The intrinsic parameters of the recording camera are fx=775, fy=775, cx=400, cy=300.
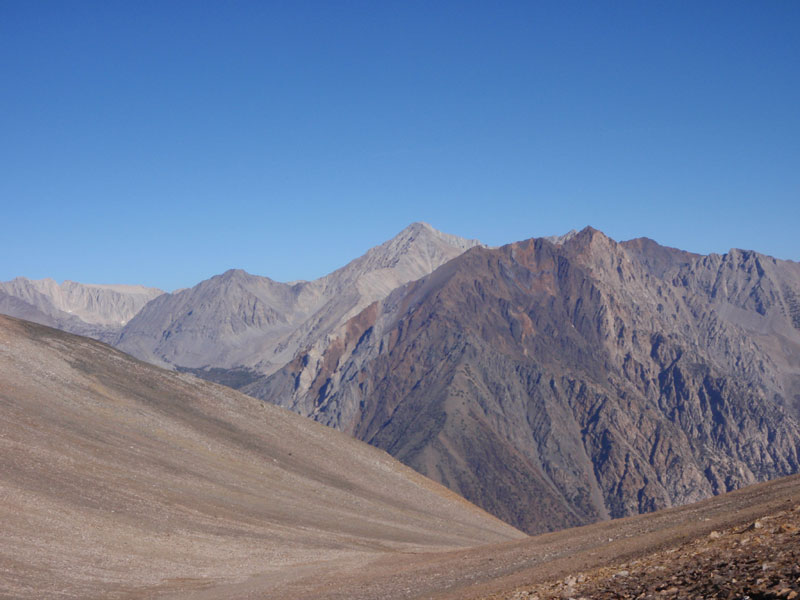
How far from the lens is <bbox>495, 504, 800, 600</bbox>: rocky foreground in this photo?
47.8 feet

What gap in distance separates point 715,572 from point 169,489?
130 feet

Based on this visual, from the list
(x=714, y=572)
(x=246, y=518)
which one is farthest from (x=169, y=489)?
(x=714, y=572)

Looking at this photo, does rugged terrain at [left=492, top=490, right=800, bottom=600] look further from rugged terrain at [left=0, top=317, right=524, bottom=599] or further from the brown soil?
rugged terrain at [left=0, top=317, right=524, bottom=599]

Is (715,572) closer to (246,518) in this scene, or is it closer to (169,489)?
(246,518)

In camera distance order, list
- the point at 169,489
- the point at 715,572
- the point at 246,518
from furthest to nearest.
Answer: the point at 169,489 → the point at 246,518 → the point at 715,572

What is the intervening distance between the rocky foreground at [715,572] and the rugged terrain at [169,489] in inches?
751

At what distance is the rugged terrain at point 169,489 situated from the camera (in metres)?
35.6

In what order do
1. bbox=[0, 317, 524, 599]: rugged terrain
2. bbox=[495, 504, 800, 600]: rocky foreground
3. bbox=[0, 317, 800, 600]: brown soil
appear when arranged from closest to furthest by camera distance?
bbox=[495, 504, 800, 600]: rocky foreground → bbox=[0, 317, 800, 600]: brown soil → bbox=[0, 317, 524, 599]: rugged terrain

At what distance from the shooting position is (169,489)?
4919 cm

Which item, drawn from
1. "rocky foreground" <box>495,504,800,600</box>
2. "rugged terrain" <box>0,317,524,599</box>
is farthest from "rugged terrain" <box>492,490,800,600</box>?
"rugged terrain" <box>0,317,524,599</box>

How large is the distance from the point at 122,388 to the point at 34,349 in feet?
27.7

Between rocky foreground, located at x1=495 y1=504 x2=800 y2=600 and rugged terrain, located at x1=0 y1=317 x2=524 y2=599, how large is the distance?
19067 millimetres

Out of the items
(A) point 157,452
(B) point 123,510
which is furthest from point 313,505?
(B) point 123,510

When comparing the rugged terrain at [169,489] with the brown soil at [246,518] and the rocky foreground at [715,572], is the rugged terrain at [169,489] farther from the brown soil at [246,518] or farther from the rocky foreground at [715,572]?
the rocky foreground at [715,572]
